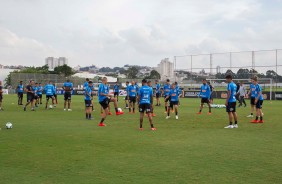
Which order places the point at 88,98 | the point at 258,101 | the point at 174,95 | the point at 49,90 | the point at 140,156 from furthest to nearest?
the point at 49,90 < the point at 174,95 < the point at 88,98 < the point at 258,101 < the point at 140,156

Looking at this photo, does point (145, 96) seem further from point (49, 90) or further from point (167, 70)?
point (167, 70)

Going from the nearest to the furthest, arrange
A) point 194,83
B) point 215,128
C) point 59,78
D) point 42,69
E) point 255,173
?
point 255,173, point 215,128, point 194,83, point 59,78, point 42,69

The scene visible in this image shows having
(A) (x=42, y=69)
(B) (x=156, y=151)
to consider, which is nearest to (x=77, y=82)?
(A) (x=42, y=69)

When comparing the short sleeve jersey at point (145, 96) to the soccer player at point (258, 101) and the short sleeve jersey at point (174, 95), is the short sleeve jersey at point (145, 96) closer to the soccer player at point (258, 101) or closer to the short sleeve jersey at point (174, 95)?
the short sleeve jersey at point (174, 95)

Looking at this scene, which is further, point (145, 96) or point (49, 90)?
point (49, 90)

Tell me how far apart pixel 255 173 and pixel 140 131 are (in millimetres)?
6527

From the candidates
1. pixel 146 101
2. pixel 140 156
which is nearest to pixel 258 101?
pixel 146 101

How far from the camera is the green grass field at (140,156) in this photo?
6449 millimetres

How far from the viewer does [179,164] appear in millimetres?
7414

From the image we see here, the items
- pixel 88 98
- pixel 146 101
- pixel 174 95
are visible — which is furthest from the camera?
pixel 174 95

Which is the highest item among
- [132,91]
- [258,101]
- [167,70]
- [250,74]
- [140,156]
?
[167,70]

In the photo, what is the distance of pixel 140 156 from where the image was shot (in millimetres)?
8227

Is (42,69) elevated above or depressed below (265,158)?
above

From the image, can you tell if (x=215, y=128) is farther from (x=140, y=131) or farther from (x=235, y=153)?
(x=235, y=153)
